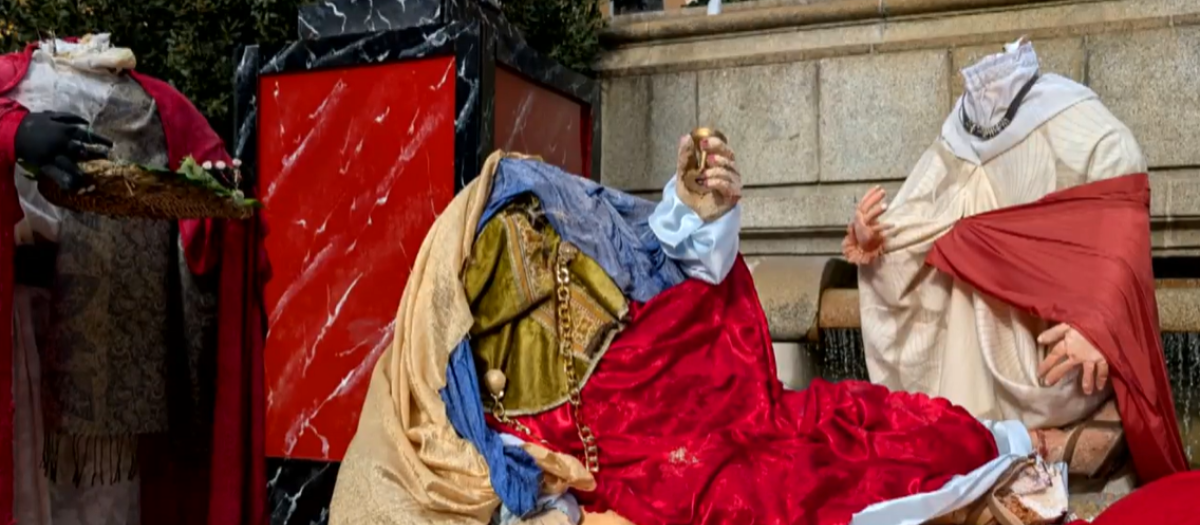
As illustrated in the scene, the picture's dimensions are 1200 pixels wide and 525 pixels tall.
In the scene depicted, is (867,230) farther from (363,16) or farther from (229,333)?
(229,333)

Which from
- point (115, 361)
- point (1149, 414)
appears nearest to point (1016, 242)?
point (1149, 414)

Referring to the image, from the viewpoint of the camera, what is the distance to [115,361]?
2.87 m

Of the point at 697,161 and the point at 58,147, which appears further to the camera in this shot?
the point at 697,161

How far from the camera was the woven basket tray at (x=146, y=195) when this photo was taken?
238 centimetres

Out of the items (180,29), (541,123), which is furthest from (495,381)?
(180,29)

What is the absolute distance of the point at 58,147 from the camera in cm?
238

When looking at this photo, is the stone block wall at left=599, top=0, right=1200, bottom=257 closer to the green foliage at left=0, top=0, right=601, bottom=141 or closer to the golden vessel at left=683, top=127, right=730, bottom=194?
the green foliage at left=0, top=0, right=601, bottom=141

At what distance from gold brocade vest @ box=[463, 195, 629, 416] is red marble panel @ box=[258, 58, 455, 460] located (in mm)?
434

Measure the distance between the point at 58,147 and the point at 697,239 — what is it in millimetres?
1559

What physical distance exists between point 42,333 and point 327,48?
116 cm

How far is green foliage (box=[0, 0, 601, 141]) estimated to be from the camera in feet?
13.8

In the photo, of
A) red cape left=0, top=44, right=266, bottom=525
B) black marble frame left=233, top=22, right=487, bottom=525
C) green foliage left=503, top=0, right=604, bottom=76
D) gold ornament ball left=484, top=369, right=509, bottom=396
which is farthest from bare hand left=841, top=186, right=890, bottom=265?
green foliage left=503, top=0, right=604, bottom=76

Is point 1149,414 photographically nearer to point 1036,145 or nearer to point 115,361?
point 1036,145

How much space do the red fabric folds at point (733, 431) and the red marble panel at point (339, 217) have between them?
2.53ft
